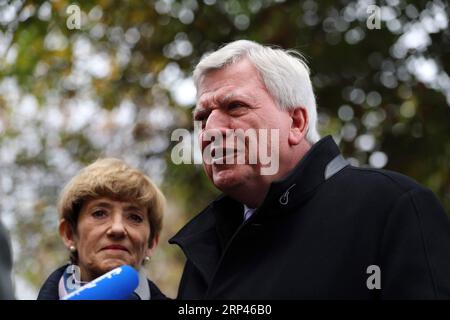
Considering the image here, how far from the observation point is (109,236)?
13.4ft

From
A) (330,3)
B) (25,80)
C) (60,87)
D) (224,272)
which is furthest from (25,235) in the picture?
(224,272)

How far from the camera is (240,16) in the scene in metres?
8.19

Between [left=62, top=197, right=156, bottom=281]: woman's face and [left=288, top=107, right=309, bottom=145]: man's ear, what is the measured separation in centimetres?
99

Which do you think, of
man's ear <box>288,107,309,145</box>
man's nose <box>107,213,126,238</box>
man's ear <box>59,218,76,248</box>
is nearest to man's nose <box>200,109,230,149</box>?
man's ear <box>288,107,309,145</box>

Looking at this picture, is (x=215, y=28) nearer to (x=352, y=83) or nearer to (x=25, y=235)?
(x=352, y=83)

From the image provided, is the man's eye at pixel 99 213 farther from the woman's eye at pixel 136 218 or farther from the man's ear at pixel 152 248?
the man's ear at pixel 152 248

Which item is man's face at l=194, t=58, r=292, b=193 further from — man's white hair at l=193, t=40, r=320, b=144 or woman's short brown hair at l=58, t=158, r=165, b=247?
woman's short brown hair at l=58, t=158, r=165, b=247

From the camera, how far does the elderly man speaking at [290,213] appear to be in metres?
2.98

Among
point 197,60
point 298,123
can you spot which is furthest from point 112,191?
point 197,60

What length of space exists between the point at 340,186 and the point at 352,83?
470 centimetres

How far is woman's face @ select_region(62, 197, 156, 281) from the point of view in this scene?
A: 405 cm

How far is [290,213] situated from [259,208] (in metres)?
0.12

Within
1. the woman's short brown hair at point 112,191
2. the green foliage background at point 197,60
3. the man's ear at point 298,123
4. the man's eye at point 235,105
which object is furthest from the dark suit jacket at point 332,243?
the green foliage background at point 197,60

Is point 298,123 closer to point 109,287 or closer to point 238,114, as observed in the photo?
point 238,114
